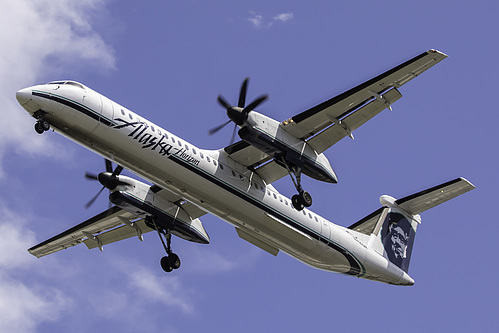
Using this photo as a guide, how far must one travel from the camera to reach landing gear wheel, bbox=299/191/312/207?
21.3 meters

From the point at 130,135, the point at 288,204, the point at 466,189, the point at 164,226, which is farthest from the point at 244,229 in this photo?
the point at 466,189

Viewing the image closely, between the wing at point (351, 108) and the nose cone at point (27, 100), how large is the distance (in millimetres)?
7052

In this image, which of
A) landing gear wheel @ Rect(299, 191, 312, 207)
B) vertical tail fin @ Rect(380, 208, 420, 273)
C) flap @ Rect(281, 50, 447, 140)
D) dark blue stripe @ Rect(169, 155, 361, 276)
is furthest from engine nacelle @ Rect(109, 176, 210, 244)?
vertical tail fin @ Rect(380, 208, 420, 273)

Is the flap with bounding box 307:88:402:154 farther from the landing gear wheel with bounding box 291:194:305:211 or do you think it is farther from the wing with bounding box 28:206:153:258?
the wing with bounding box 28:206:153:258

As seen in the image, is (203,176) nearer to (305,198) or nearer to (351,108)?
(305,198)

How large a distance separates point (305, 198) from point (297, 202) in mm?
270

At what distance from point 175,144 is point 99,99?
2454mm

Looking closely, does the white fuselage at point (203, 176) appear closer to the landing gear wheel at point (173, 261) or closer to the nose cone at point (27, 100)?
the nose cone at point (27, 100)

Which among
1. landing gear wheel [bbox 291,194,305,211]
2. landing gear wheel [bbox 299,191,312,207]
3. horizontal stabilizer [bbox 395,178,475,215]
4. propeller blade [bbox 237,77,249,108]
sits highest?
horizontal stabilizer [bbox 395,178,475,215]

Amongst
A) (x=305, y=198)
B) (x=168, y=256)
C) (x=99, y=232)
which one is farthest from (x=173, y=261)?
(x=305, y=198)

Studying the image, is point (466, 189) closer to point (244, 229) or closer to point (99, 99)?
point (244, 229)

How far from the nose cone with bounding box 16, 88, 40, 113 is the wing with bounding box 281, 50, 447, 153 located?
7052 mm

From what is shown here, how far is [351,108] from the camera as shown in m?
20.9

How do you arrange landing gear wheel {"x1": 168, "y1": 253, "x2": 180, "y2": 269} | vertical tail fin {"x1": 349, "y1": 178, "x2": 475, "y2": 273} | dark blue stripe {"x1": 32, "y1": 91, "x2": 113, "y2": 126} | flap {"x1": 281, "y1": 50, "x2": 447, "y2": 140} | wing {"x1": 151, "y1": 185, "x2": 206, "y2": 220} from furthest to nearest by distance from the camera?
vertical tail fin {"x1": 349, "y1": 178, "x2": 475, "y2": 273}, landing gear wheel {"x1": 168, "y1": 253, "x2": 180, "y2": 269}, wing {"x1": 151, "y1": 185, "x2": 206, "y2": 220}, flap {"x1": 281, "y1": 50, "x2": 447, "y2": 140}, dark blue stripe {"x1": 32, "y1": 91, "x2": 113, "y2": 126}
